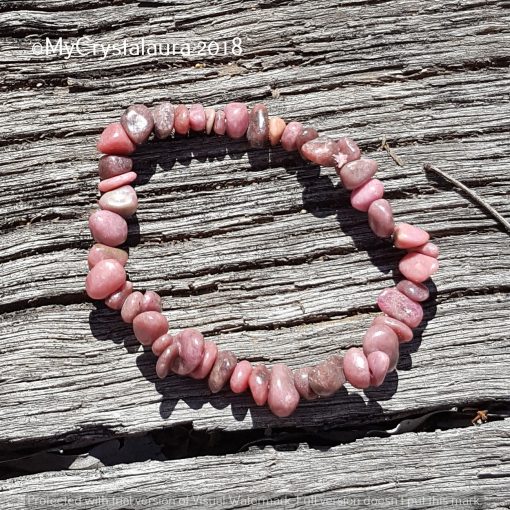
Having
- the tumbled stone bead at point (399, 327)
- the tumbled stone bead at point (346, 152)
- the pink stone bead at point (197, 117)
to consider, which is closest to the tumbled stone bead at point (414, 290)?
the tumbled stone bead at point (399, 327)

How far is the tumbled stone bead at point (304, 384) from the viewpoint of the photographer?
90.7 inches

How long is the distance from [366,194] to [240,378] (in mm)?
783

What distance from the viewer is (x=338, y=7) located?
2.62m

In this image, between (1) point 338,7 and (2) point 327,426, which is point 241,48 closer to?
(1) point 338,7

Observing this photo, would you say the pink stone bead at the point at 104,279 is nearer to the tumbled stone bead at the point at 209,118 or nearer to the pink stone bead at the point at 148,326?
the pink stone bead at the point at 148,326

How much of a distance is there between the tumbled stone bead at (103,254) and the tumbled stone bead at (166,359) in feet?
1.22

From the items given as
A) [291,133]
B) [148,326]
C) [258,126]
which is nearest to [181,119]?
[258,126]

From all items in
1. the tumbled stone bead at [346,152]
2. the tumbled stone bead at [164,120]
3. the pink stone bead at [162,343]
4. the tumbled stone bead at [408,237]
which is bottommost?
the pink stone bead at [162,343]

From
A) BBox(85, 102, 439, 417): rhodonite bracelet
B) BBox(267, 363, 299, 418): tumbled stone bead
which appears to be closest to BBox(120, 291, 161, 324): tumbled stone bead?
BBox(85, 102, 439, 417): rhodonite bracelet

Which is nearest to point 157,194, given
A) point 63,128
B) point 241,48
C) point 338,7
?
point 63,128

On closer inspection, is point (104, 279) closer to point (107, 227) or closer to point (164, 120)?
point (107, 227)

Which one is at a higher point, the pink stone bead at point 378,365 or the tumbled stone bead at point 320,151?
the tumbled stone bead at point 320,151

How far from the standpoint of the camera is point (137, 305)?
2324 millimetres

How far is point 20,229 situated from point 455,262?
1608mm
